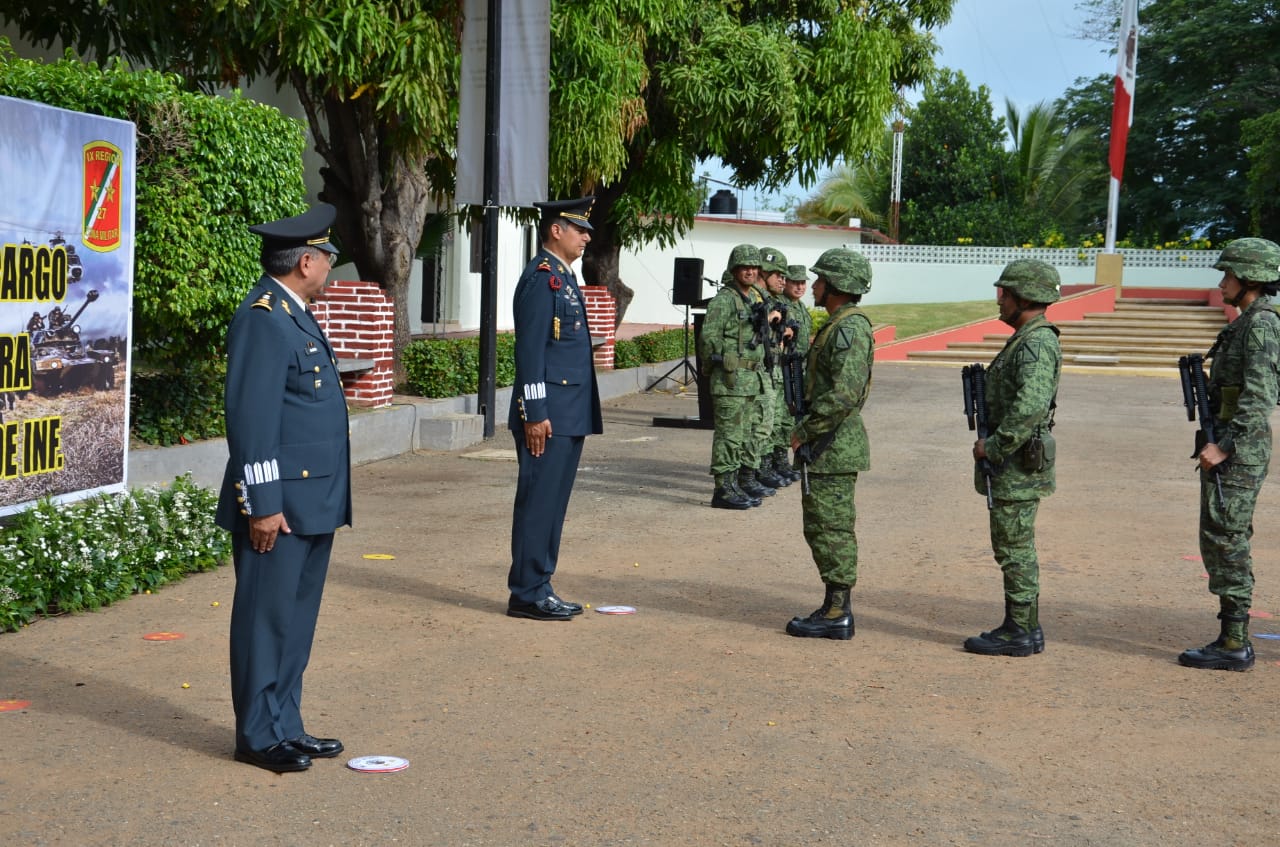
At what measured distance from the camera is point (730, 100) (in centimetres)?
1856

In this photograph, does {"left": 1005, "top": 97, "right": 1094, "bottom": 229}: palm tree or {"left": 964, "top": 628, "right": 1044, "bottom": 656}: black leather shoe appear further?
{"left": 1005, "top": 97, "right": 1094, "bottom": 229}: palm tree

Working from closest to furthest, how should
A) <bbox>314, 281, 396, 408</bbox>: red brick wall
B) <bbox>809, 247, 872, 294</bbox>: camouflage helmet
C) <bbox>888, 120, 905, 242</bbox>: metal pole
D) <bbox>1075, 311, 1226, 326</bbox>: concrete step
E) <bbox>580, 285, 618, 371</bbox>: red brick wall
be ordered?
<bbox>809, 247, 872, 294</bbox>: camouflage helmet < <bbox>314, 281, 396, 408</bbox>: red brick wall < <bbox>580, 285, 618, 371</bbox>: red brick wall < <bbox>1075, 311, 1226, 326</bbox>: concrete step < <bbox>888, 120, 905, 242</bbox>: metal pole

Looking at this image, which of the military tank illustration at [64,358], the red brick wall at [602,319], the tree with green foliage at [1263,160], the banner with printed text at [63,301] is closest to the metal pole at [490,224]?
the banner with printed text at [63,301]

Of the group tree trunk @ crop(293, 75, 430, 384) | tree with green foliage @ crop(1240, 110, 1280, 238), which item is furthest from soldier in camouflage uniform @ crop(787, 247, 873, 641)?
tree with green foliage @ crop(1240, 110, 1280, 238)

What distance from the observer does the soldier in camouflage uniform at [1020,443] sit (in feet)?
20.5

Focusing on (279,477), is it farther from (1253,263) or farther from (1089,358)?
(1089,358)

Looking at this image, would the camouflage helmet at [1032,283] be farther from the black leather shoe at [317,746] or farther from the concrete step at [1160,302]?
the concrete step at [1160,302]

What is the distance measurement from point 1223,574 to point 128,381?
19.2ft

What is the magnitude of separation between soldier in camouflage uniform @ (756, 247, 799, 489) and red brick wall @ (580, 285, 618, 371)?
312 inches

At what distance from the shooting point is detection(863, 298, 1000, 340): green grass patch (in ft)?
104

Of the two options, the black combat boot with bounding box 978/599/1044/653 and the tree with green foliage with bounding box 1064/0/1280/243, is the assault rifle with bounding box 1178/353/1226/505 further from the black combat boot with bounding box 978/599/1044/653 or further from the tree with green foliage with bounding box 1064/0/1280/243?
Answer: the tree with green foliage with bounding box 1064/0/1280/243

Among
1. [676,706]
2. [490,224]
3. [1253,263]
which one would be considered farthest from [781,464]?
Answer: [676,706]

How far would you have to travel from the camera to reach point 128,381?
8.39 meters

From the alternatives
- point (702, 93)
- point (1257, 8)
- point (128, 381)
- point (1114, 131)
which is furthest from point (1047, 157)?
point (128, 381)
